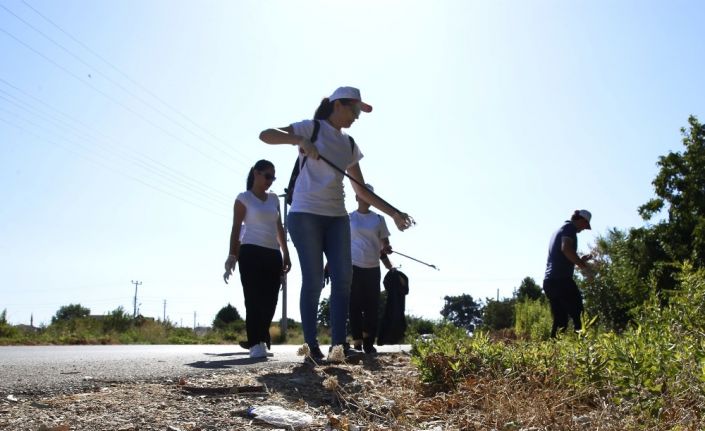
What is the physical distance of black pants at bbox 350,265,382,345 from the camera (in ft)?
26.7

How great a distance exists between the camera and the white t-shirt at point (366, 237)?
817 centimetres

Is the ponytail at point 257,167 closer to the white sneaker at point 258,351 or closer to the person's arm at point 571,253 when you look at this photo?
the white sneaker at point 258,351

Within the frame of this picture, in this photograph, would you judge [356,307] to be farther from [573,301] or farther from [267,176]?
[573,301]

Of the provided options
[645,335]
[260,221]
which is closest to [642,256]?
Result: [260,221]

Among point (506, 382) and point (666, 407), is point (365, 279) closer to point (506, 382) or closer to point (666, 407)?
point (506, 382)

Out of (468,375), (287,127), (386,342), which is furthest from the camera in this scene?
(386,342)

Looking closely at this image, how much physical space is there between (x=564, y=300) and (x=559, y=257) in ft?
1.66

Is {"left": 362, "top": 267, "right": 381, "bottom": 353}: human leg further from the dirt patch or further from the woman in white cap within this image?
the dirt patch

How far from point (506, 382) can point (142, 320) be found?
875 inches

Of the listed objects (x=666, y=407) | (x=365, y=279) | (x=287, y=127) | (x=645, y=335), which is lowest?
(x=666, y=407)

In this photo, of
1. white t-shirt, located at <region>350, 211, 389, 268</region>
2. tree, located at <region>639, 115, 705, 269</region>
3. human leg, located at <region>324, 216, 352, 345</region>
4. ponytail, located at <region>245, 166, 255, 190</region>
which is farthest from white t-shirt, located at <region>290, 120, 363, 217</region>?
tree, located at <region>639, 115, 705, 269</region>

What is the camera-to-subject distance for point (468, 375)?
3607 mm

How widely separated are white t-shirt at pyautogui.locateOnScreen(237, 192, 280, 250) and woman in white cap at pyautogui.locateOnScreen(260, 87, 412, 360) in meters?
1.46

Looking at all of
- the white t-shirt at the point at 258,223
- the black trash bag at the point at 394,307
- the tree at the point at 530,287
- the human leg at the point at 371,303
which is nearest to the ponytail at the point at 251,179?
the white t-shirt at the point at 258,223
